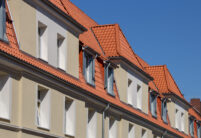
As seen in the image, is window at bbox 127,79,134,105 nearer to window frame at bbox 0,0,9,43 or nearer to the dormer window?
the dormer window

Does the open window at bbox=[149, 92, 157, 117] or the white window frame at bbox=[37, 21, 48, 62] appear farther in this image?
the open window at bbox=[149, 92, 157, 117]

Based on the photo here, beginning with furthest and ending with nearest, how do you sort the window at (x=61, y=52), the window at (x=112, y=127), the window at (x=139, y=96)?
the window at (x=139, y=96), the window at (x=112, y=127), the window at (x=61, y=52)

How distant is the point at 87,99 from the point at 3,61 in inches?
384

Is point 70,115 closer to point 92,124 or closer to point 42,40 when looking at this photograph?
point 92,124

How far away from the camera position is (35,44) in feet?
87.4

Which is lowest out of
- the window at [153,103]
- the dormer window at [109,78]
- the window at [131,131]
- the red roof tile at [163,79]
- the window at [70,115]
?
the window at [70,115]

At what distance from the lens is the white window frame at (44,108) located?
27.2 m

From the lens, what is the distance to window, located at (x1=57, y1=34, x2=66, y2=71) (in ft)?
98.6

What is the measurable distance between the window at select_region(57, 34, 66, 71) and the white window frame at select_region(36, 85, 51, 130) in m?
2.65

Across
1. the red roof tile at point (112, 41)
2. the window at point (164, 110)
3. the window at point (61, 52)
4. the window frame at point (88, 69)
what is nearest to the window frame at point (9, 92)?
the window at point (61, 52)

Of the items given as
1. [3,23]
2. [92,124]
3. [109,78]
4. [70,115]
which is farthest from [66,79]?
[109,78]

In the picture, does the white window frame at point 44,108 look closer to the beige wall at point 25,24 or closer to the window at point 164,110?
the beige wall at point 25,24

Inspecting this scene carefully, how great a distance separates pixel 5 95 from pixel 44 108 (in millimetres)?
3828

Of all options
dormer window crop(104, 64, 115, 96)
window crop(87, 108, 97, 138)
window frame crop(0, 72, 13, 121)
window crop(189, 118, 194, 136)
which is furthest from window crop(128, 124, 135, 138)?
window crop(189, 118, 194, 136)
